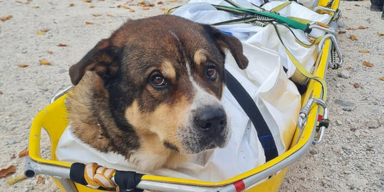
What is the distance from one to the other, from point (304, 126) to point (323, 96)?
313 mm

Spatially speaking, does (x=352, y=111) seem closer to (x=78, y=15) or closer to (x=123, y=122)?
(x=123, y=122)

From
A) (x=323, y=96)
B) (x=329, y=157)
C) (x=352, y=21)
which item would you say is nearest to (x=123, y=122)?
(x=323, y=96)

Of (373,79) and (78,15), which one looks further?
(78,15)

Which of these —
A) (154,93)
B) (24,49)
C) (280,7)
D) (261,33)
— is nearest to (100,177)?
(154,93)

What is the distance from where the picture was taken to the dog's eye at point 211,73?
82.3 inches

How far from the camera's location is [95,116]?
220 centimetres

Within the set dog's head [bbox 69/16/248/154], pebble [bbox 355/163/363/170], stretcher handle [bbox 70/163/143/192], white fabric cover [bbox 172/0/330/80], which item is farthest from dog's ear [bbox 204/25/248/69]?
pebble [bbox 355/163/363/170]

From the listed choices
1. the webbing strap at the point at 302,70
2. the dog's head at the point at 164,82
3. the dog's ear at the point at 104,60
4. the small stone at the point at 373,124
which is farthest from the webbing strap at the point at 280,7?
the dog's ear at the point at 104,60

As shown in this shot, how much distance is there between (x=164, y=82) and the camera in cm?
194

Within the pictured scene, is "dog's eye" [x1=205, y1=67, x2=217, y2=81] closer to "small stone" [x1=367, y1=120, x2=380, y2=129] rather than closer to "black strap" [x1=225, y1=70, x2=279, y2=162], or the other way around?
"black strap" [x1=225, y1=70, x2=279, y2=162]

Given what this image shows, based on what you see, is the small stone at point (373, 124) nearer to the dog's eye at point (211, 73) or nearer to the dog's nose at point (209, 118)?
the dog's eye at point (211, 73)

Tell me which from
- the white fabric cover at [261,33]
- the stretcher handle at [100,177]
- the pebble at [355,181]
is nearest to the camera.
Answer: the stretcher handle at [100,177]

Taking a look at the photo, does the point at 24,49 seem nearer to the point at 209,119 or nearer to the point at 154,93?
the point at 154,93

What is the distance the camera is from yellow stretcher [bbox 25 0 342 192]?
166 centimetres
